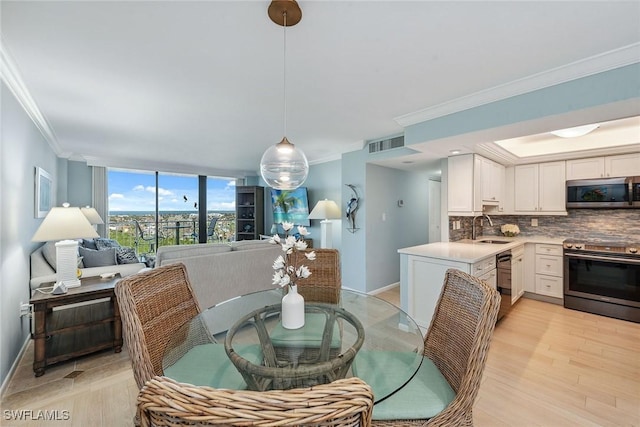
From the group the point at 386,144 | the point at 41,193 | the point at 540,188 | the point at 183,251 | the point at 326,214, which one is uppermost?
the point at 386,144

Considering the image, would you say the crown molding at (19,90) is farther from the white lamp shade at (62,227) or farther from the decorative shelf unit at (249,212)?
the decorative shelf unit at (249,212)

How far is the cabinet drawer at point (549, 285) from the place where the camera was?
3768 millimetres

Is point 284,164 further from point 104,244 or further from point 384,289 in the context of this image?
point 104,244

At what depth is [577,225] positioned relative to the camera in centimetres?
403

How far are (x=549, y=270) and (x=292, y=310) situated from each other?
164 inches

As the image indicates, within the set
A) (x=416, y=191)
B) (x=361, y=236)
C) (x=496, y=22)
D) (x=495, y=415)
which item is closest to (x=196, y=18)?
(x=496, y=22)

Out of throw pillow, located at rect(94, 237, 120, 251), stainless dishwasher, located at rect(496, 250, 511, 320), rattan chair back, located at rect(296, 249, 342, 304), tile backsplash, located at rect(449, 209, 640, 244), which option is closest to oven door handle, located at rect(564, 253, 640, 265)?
tile backsplash, located at rect(449, 209, 640, 244)

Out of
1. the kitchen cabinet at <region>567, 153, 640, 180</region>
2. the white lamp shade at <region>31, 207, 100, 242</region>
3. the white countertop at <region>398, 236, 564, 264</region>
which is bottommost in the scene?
the white countertop at <region>398, 236, 564, 264</region>

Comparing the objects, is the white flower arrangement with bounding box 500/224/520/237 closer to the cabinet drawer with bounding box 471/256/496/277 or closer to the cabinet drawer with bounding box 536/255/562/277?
the cabinet drawer with bounding box 536/255/562/277

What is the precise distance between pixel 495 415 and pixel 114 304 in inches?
130

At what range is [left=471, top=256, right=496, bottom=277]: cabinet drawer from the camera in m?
2.70

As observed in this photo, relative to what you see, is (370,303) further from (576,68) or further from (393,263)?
(393,263)

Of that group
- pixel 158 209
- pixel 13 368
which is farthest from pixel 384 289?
pixel 158 209

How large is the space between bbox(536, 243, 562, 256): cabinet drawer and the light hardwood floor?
111cm
